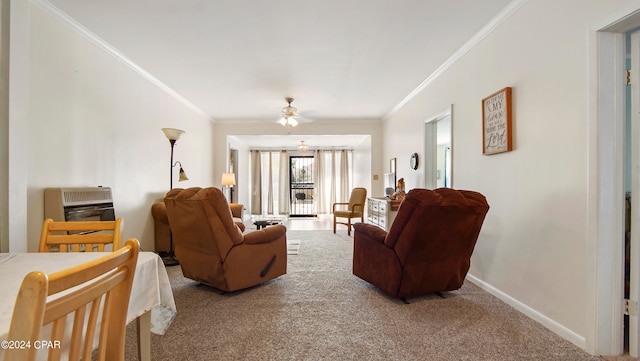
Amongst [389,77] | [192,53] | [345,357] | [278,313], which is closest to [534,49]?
[389,77]

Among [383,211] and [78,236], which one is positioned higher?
[78,236]

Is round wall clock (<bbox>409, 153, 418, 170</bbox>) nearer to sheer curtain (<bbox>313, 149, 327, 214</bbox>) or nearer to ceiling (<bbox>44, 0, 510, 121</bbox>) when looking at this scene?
ceiling (<bbox>44, 0, 510, 121</bbox>)

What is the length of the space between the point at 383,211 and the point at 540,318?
290cm

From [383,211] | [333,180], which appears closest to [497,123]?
[383,211]

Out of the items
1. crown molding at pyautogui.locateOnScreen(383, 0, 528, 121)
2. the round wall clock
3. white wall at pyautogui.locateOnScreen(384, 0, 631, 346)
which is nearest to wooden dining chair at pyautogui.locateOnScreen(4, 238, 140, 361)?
white wall at pyautogui.locateOnScreen(384, 0, 631, 346)

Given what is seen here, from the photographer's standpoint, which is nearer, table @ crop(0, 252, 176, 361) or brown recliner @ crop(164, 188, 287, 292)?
table @ crop(0, 252, 176, 361)

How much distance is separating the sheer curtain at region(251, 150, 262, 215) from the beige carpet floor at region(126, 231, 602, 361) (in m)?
6.49

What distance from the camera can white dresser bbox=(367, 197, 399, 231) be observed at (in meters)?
4.63

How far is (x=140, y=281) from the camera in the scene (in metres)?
1.12

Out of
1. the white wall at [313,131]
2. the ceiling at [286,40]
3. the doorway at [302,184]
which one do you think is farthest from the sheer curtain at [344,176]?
the ceiling at [286,40]

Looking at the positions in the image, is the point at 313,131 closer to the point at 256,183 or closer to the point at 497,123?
the point at 256,183

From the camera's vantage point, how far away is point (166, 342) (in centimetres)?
182

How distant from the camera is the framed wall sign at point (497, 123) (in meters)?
2.37

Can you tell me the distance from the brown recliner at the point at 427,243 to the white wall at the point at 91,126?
286 centimetres
